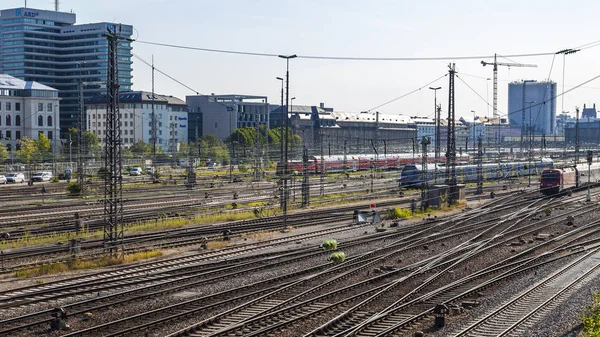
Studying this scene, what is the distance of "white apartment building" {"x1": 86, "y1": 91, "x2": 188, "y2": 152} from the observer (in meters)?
123

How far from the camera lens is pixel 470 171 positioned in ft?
220

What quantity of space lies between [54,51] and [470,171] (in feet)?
354

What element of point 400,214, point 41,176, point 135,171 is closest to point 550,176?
point 400,214

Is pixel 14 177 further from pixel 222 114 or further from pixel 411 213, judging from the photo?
pixel 222 114

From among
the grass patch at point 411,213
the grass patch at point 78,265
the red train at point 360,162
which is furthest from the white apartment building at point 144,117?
the grass patch at point 78,265

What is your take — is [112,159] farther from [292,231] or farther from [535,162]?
[535,162]

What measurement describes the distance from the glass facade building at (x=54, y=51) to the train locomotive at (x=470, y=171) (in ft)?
305

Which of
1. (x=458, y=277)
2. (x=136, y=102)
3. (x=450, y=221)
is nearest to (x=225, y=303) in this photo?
(x=458, y=277)

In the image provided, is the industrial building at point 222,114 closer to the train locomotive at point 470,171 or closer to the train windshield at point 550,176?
the train locomotive at point 470,171

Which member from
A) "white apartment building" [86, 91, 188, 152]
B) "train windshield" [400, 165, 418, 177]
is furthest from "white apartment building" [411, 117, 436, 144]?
"train windshield" [400, 165, 418, 177]

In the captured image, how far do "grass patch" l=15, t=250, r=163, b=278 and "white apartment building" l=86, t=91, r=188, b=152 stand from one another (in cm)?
9539

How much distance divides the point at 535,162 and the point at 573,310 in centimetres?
6043

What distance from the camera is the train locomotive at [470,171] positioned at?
61000 mm

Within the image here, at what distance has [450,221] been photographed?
39.0m
